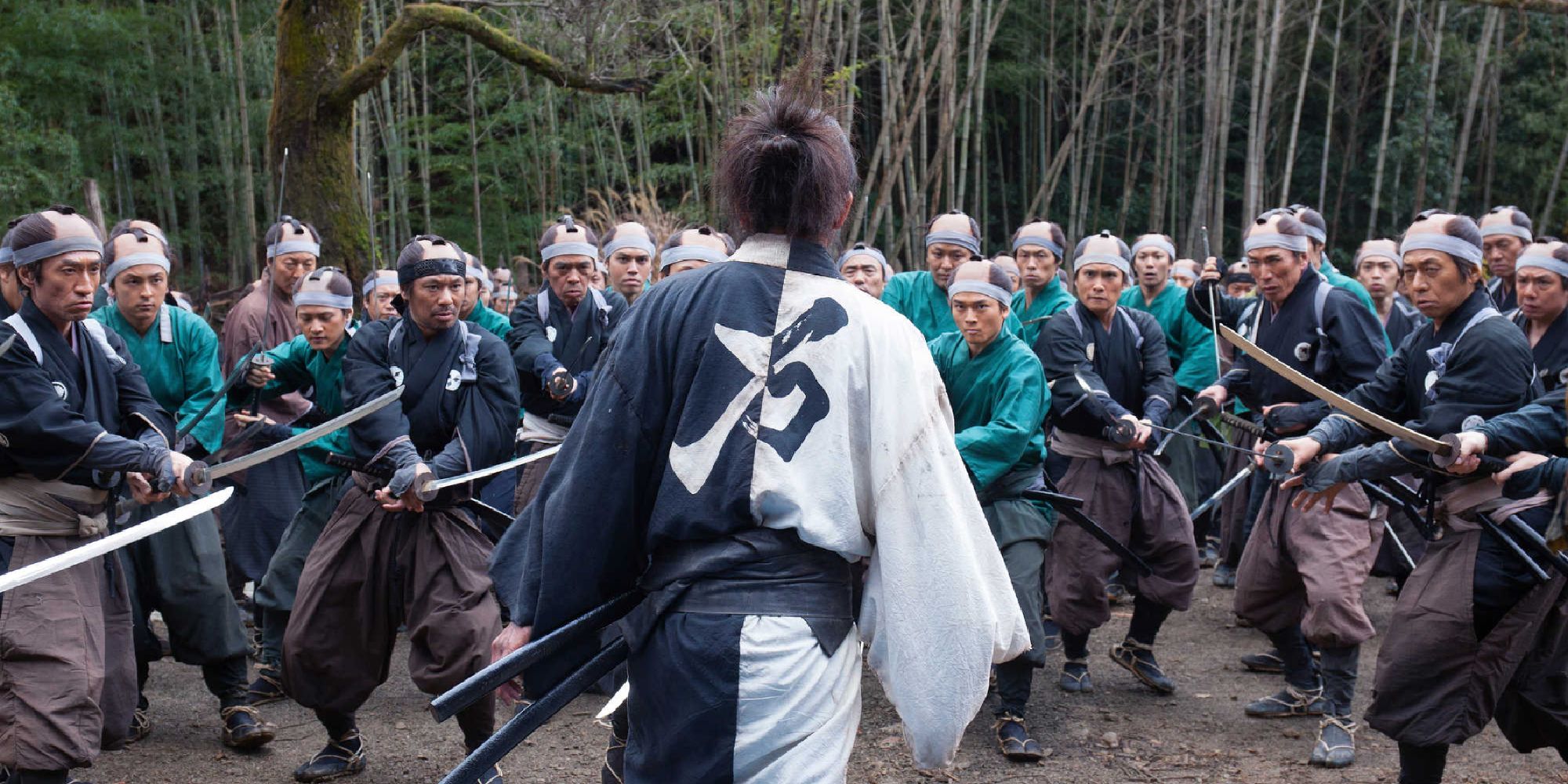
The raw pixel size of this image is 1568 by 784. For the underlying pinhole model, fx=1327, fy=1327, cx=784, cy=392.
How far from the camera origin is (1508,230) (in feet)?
21.2

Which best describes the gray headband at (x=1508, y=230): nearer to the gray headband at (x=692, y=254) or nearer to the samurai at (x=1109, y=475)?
the samurai at (x=1109, y=475)

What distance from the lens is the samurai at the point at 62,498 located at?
11.2ft

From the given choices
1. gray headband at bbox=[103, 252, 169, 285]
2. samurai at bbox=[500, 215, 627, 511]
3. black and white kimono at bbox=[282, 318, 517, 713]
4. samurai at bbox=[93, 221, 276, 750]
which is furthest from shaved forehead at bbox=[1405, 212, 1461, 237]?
gray headband at bbox=[103, 252, 169, 285]

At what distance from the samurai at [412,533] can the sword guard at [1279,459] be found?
237 centimetres

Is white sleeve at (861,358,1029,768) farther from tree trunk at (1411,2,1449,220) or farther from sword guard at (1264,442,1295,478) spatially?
tree trunk at (1411,2,1449,220)

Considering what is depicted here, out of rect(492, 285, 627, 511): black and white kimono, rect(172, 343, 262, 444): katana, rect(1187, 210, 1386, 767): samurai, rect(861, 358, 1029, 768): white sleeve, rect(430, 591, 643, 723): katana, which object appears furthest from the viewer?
rect(492, 285, 627, 511): black and white kimono

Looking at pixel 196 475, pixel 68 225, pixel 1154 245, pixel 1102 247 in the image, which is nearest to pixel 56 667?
pixel 196 475

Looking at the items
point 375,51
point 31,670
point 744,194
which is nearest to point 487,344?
point 31,670

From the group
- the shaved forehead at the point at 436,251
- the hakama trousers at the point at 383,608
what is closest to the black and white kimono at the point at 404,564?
the hakama trousers at the point at 383,608

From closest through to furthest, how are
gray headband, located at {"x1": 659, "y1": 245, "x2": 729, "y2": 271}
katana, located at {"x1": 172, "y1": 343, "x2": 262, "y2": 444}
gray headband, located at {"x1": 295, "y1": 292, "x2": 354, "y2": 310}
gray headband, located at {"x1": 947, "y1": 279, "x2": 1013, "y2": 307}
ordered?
katana, located at {"x1": 172, "y1": 343, "x2": 262, "y2": 444}, gray headband, located at {"x1": 947, "y1": 279, "x2": 1013, "y2": 307}, gray headband, located at {"x1": 295, "y1": 292, "x2": 354, "y2": 310}, gray headband, located at {"x1": 659, "y1": 245, "x2": 729, "y2": 271}

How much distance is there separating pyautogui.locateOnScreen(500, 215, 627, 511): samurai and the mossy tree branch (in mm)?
3932

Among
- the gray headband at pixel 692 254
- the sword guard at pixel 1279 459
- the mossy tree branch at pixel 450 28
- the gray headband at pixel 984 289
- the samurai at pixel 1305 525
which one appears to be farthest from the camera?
the mossy tree branch at pixel 450 28

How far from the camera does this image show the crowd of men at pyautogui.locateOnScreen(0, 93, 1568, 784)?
239 cm

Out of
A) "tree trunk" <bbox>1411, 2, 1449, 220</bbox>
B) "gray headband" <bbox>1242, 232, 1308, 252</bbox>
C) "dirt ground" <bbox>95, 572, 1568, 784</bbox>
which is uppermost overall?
"tree trunk" <bbox>1411, 2, 1449, 220</bbox>
